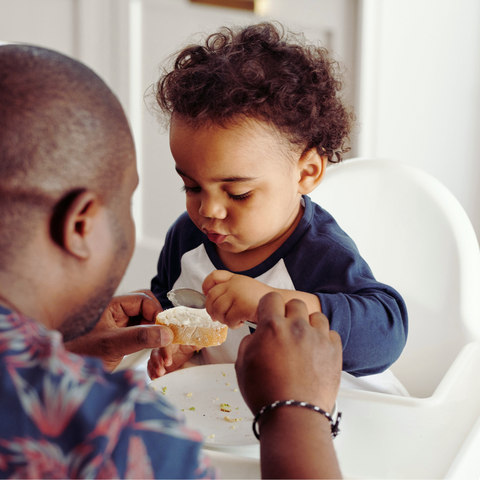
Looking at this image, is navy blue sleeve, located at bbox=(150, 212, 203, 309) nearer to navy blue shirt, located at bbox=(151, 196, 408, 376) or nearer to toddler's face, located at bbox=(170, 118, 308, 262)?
navy blue shirt, located at bbox=(151, 196, 408, 376)

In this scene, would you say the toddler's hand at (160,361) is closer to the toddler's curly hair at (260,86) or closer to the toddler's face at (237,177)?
the toddler's face at (237,177)

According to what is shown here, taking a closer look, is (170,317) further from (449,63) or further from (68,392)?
(449,63)

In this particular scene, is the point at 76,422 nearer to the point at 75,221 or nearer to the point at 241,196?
the point at 75,221

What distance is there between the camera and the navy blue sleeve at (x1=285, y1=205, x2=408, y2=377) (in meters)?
0.76

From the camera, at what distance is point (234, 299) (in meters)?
0.72

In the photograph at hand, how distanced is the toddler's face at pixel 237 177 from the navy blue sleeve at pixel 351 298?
81 millimetres

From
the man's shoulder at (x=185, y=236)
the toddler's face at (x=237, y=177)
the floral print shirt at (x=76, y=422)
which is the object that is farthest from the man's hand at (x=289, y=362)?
the man's shoulder at (x=185, y=236)

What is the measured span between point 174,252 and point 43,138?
0.71 metres

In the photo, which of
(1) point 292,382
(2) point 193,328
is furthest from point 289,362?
(2) point 193,328

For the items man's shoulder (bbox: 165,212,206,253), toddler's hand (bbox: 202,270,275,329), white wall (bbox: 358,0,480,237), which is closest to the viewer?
toddler's hand (bbox: 202,270,275,329)

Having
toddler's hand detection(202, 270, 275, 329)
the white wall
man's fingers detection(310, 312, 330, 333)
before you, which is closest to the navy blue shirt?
toddler's hand detection(202, 270, 275, 329)

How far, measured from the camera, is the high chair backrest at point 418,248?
100 centimetres

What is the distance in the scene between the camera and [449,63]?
206cm

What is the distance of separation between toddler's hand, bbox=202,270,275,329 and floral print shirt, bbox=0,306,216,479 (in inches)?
14.7
